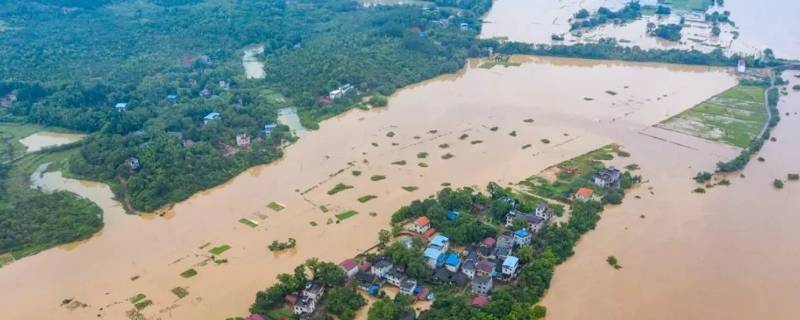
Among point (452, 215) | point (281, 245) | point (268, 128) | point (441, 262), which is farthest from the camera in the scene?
point (268, 128)

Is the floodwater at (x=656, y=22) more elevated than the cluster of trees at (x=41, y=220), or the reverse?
the floodwater at (x=656, y=22)

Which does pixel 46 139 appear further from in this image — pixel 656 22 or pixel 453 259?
pixel 656 22

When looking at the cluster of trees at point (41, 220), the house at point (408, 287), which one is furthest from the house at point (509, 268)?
the cluster of trees at point (41, 220)

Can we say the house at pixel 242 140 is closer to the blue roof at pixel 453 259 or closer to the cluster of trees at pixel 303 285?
the cluster of trees at pixel 303 285

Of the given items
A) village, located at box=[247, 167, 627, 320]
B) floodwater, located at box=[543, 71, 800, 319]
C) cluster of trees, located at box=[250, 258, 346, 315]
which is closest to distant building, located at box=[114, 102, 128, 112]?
village, located at box=[247, 167, 627, 320]

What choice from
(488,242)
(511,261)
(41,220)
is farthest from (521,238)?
(41,220)

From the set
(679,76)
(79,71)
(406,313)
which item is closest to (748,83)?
(679,76)

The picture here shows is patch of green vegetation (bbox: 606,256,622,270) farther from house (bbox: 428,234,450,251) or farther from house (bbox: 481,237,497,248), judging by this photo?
house (bbox: 428,234,450,251)
